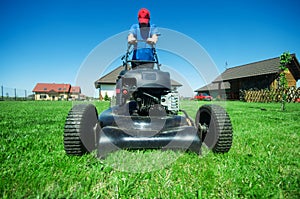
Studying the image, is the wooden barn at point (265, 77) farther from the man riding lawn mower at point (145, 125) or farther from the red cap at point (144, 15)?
the man riding lawn mower at point (145, 125)

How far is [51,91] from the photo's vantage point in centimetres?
6156

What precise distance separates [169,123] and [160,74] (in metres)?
0.72

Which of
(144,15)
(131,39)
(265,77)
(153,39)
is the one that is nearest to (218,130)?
(153,39)

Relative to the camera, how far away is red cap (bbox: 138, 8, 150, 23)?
128 inches

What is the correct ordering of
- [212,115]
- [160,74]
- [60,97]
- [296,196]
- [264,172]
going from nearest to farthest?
1. [296,196]
2. [264,172]
3. [212,115]
4. [160,74]
5. [60,97]

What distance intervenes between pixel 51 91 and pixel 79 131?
2652 inches

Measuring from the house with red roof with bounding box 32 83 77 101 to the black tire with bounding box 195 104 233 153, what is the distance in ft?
206

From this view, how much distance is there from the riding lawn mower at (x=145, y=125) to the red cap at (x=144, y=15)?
1.18 meters

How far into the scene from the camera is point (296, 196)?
1494 millimetres

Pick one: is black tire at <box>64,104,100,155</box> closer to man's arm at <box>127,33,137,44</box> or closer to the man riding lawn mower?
the man riding lawn mower

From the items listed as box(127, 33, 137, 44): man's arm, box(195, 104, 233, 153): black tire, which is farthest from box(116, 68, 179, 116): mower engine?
box(127, 33, 137, 44): man's arm

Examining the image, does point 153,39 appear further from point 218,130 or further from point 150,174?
point 150,174

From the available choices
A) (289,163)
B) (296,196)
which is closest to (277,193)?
(296,196)

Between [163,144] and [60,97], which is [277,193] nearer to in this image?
[163,144]
